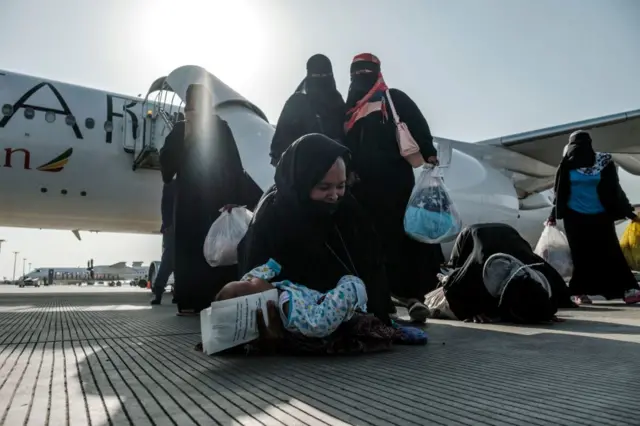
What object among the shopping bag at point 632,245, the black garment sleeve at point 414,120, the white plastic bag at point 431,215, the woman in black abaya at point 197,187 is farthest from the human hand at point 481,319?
the shopping bag at point 632,245

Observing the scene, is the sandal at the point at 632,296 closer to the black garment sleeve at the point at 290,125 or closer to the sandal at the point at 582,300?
the sandal at the point at 582,300

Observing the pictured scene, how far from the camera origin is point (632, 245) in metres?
6.05

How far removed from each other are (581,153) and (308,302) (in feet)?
13.1

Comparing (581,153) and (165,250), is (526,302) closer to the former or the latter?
(581,153)

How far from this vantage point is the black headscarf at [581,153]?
4844 millimetres

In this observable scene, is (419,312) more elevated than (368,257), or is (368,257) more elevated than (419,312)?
(368,257)

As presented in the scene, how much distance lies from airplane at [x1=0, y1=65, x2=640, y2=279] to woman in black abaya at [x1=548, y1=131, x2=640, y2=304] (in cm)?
211

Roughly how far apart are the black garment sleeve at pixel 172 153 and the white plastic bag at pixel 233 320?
7.74 ft

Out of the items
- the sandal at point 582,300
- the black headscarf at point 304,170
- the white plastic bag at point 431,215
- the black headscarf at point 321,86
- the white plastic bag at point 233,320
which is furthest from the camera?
the sandal at point 582,300

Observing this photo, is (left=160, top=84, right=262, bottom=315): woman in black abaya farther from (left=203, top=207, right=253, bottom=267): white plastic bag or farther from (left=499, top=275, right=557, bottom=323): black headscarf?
(left=499, top=275, right=557, bottom=323): black headscarf

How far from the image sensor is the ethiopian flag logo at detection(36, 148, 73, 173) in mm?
7281

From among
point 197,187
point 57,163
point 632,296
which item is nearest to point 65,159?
point 57,163

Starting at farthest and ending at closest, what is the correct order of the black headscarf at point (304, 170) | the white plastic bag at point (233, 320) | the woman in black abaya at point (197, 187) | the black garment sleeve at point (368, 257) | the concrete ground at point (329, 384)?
1. the woman in black abaya at point (197, 187)
2. the black garment sleeve at point (368, 257)
3. the black headscarf at point (304, 170)
4. the white plastic bag at point (233, 320)
5. the concrete ground at point (329, 384)

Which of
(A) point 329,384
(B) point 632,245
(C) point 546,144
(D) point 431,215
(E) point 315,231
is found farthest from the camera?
(C) point 546,144
